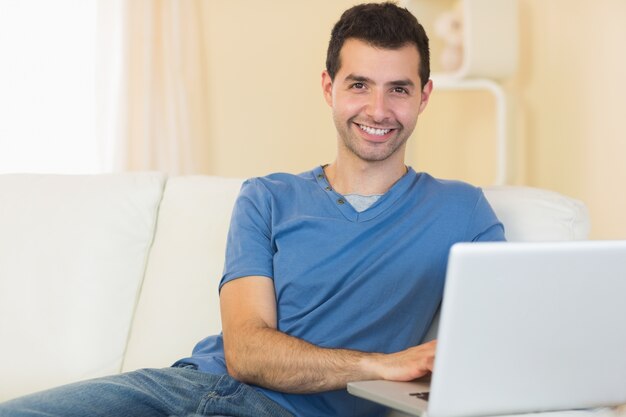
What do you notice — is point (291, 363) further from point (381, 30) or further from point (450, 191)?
point (381, 30)

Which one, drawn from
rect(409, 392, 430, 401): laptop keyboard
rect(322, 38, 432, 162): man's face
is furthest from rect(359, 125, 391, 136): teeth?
rect(409, 392, 430, 401): laptop keyboard

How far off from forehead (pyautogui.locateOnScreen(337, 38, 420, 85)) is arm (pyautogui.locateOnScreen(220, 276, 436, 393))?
482 mm

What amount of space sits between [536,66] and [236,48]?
136cm

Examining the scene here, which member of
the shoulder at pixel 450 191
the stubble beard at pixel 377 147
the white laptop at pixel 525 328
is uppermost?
the stubble beard at pixel 377 147

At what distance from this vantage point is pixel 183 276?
7.00 feet

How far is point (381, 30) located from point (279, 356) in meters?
0.73

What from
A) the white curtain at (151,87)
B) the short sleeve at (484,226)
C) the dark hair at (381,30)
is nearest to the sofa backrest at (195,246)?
the short sleeve at (484,226)

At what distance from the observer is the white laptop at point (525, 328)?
1197 mm

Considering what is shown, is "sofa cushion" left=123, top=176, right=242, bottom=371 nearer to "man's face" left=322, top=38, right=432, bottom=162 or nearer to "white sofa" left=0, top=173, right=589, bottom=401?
"white sofa" left=0, top=173, right=589, bottom=401

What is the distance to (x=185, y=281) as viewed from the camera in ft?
6.98

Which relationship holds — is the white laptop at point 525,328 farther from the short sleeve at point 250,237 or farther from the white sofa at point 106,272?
the white sofa at point 106,272

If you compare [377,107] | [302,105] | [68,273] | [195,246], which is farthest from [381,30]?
[302,105]

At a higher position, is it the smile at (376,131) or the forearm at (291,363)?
the smile at (376,131)

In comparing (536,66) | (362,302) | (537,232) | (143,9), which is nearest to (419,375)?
(362,302)
